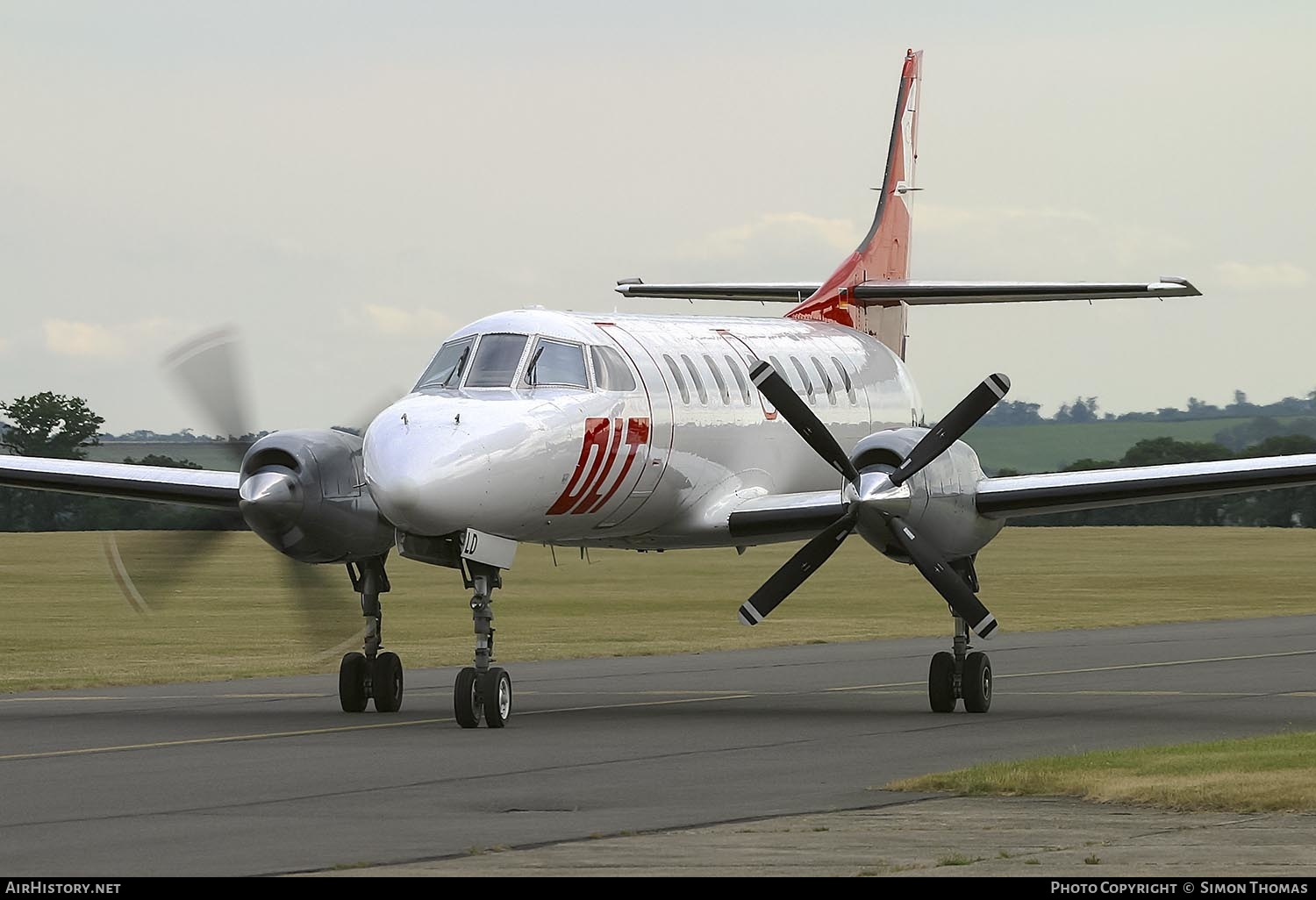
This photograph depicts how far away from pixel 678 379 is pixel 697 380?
523 millimetres

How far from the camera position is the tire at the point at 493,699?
61.4 feet

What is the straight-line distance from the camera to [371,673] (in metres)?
21.3

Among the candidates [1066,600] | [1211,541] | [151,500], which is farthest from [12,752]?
[1211,541]

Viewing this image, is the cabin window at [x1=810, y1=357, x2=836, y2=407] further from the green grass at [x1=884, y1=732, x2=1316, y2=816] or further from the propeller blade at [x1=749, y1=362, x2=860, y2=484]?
the green grass at [x1=884, y1=732, x2=1316, y2=816]

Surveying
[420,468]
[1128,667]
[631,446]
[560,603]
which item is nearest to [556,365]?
[631,446]

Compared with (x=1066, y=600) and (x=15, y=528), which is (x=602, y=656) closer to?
(x=1066, y=600)

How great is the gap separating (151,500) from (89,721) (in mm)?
3100

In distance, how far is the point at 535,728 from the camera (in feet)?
62.4

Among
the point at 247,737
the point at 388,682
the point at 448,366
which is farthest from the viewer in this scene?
the point at 388,682

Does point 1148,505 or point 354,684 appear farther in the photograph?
point 1148,505

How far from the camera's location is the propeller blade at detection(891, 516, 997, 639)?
19.9 meters

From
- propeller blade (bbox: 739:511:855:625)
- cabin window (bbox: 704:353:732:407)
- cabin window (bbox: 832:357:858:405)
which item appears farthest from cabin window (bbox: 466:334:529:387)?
cabin window (bbox: 832:357:858:405)

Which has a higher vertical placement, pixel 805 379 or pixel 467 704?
pixel 805 379

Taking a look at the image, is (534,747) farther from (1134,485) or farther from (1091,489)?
(1134,485)
